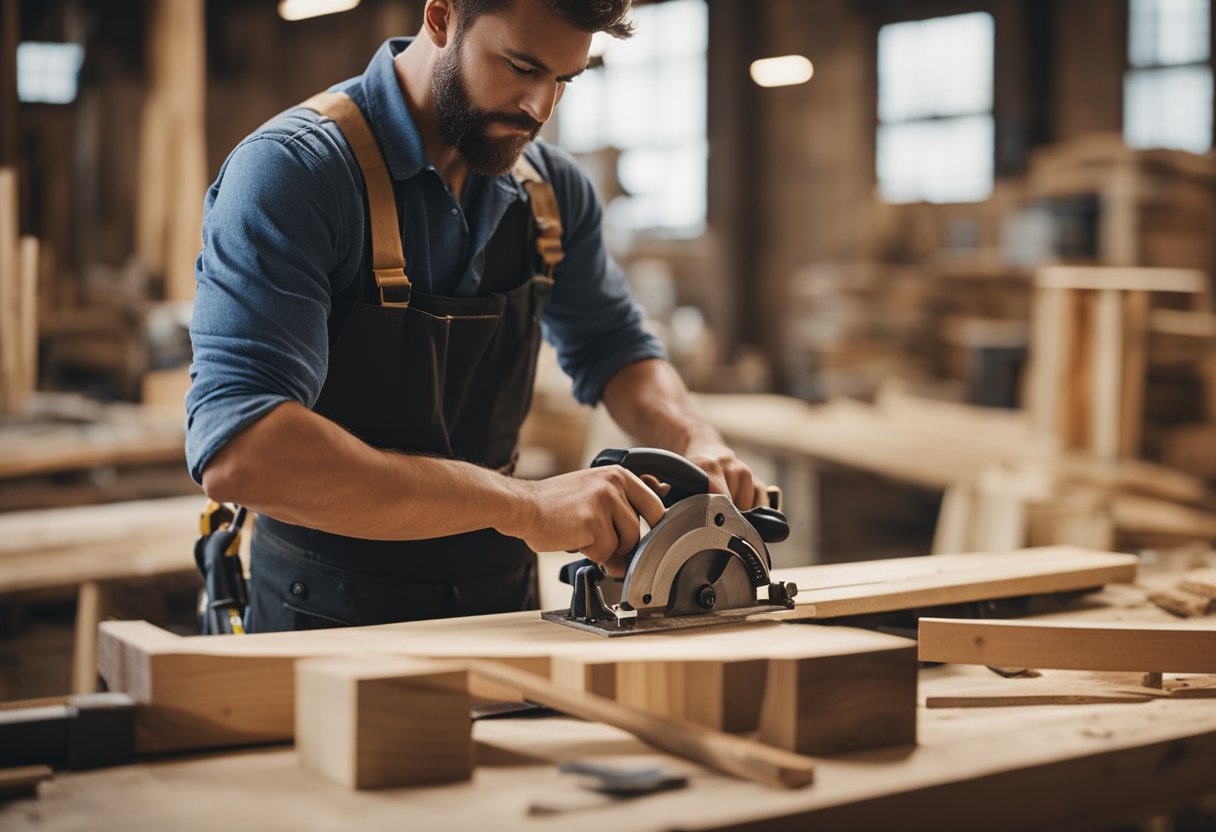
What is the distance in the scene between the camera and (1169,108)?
9.36 meters

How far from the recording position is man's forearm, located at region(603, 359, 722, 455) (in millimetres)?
2516

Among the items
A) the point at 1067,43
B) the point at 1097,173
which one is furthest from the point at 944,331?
the point at 1067,43

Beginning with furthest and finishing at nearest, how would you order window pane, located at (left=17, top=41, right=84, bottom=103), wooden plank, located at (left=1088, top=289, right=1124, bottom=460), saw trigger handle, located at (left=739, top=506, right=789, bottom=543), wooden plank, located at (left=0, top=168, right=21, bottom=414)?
window pane, located at (left=17, top=41, right=84, bottom=103)
wooden plank, located at (left=0, top=168, right=21, bottom=414)
wooden plank, located at (left=1088, top=289, right=1124, bottom=460)
saw trigger handle, located at (left=739, top=506, right=789, bottom=543)

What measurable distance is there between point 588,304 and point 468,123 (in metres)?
0.63

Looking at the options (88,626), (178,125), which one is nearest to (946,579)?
(88,626)

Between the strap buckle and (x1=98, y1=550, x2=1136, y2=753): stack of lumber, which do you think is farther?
the strap buckle

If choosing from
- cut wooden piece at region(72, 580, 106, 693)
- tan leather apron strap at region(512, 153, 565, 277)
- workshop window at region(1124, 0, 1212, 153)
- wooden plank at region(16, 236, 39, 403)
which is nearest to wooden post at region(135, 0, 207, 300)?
wooden plank at region(16, 236, 39, 403)

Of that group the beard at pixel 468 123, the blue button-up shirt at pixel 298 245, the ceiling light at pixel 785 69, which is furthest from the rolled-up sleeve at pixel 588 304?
the ceiling light at pixel 785 69

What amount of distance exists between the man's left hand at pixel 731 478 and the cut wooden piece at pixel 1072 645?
0.41m

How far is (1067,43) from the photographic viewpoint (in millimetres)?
9969

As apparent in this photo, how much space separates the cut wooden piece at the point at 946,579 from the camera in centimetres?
216

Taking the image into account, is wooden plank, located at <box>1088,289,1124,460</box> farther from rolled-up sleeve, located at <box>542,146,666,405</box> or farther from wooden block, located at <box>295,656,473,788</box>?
wooden block, located at <box>295,656,473,788</box>

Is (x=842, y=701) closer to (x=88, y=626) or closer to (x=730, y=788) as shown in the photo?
(x=730, y=788)

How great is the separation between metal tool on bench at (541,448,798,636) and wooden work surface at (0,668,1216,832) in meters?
0.19
